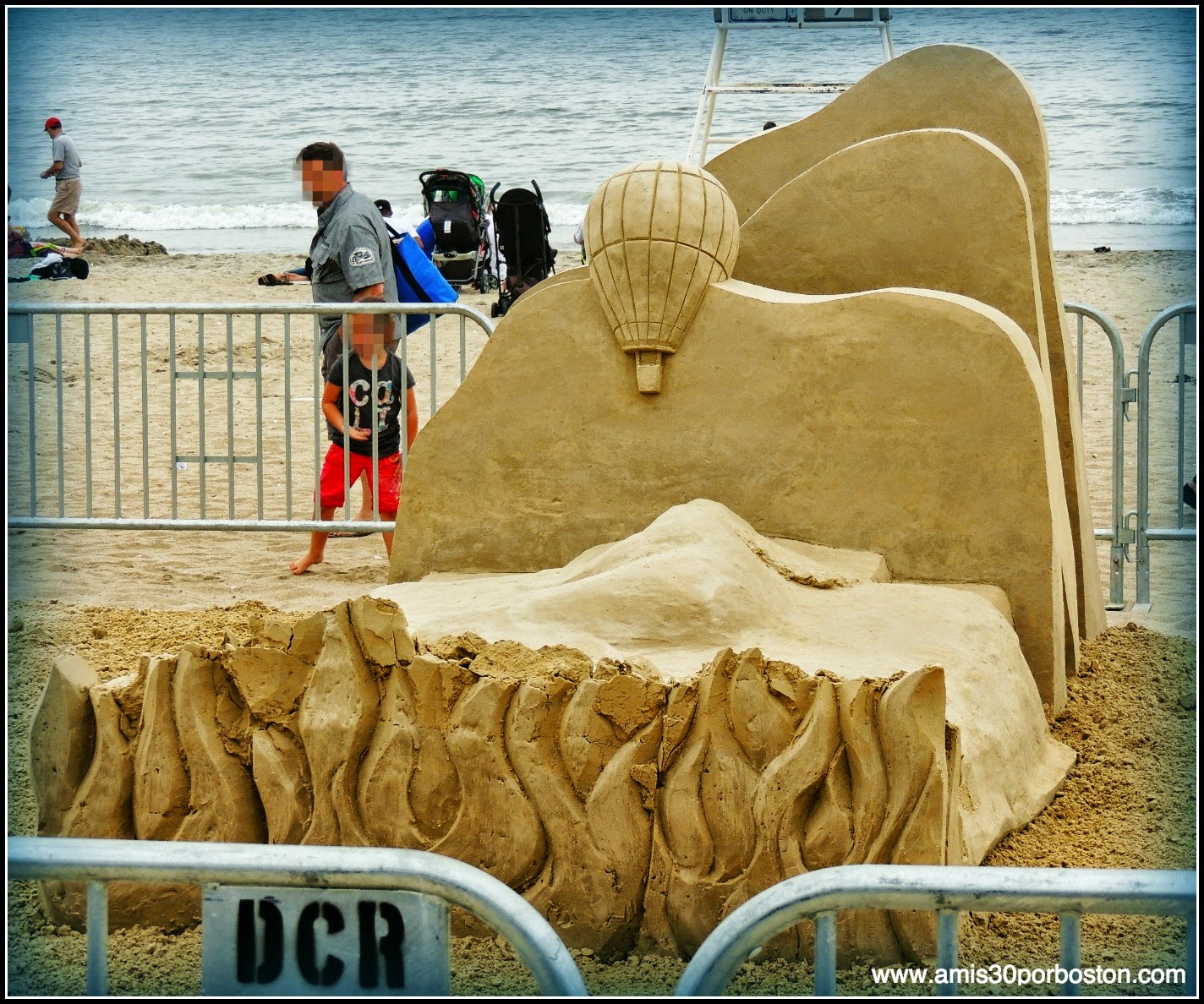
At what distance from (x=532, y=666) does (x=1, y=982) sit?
1.71 metres

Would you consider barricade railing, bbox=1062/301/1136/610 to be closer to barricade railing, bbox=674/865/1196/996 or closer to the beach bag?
barricade railing, bbox=674/865/1196/996

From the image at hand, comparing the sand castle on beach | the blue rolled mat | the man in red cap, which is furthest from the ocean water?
the sand castle on beach

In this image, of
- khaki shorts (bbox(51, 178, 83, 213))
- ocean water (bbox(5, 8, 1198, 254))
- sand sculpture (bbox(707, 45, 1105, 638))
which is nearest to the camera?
sand sculpture (bbox(707, 45, 1105, 638))

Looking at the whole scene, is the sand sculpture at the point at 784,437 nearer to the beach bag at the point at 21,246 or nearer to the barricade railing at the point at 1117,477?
the barricade railing at the point at 1117,477

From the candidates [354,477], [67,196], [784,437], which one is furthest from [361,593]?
[67,196]

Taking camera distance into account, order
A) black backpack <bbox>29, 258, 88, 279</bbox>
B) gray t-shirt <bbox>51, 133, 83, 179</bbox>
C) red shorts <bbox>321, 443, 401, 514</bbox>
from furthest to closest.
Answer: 1. gray t-shirt <bbox>51, 133, 83, 179</bbox>
2. black backpack <bbox>29, 258, 88, 279</bbox>
3. red shorts <bbox>321, 443, 401, 514</bbox>

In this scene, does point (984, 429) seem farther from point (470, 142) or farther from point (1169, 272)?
point (470, 142)

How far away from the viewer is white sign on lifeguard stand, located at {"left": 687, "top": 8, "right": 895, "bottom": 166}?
10.8 meters

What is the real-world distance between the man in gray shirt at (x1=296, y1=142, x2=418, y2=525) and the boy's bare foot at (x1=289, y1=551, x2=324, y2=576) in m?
0.59

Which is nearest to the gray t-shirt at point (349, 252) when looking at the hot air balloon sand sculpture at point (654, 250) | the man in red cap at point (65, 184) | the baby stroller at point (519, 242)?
the hot air balloon sand sculpture at point (654, 250)

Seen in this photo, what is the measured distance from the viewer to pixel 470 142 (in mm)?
30844

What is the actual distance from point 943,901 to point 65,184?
15.1 m

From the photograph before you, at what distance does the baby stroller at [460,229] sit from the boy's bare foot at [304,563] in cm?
758

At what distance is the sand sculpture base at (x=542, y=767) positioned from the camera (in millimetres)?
3145
